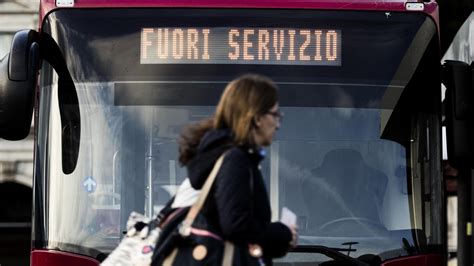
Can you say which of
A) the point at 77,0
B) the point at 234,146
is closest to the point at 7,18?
the point at 77,0

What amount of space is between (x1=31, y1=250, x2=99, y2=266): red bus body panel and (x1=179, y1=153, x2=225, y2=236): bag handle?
5.92ft

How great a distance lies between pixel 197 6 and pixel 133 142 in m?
0.80

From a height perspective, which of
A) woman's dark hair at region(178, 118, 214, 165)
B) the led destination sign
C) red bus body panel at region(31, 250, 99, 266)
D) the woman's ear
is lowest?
red bus body panel at region(31, 250, 99, 266)

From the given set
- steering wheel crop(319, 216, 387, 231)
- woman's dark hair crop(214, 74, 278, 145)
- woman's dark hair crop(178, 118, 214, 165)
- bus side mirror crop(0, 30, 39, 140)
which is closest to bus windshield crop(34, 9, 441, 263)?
steering wheel crop(319, 216, 387, 231)

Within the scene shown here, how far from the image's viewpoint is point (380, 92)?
6.09m

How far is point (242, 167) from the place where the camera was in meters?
3.98

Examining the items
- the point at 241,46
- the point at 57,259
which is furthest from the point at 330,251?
the point at 57,259

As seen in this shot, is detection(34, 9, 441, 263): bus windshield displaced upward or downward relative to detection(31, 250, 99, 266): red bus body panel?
upward

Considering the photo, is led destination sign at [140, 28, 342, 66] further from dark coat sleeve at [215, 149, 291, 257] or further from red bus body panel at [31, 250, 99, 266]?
dark coat sleeve at [215, 149, 291, 257]

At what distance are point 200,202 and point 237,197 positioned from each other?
7.4 inches

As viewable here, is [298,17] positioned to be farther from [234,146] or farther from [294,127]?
[234,146]

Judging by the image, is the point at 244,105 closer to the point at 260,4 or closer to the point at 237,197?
the point at 237,197

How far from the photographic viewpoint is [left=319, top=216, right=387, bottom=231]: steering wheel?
591 centimetres

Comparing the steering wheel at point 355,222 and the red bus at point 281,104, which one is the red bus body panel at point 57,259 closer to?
the red bus at point 281,104
